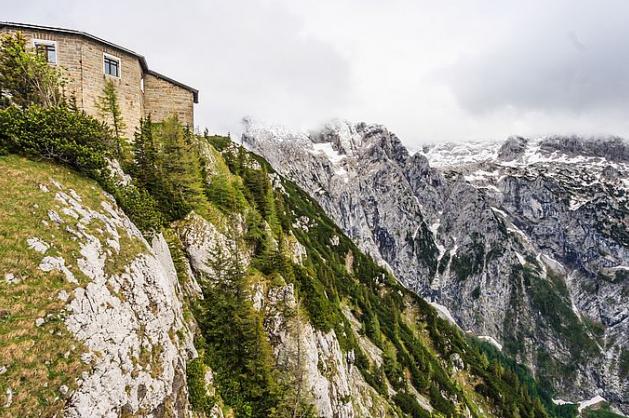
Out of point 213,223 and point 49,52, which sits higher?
point 49,52

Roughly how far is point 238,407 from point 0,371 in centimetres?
1886

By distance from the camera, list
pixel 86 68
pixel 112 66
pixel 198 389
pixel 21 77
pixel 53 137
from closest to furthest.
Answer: pixel 198 389, pixel 53 137, pixel 21 77, pixel 86 68, pixel 112 66

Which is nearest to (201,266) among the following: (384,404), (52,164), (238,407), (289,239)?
(238,407)

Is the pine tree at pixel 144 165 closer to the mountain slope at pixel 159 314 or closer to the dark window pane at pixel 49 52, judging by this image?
the mountain slope at pixel 159 314

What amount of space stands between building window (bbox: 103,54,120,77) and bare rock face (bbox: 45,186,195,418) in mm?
23915

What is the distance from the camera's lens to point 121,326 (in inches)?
851

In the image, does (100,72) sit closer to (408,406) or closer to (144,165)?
(144,165)

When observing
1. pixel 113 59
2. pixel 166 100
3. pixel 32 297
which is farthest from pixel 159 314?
pixel 166 100

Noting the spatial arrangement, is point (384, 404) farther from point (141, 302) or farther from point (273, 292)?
point (141, 302)

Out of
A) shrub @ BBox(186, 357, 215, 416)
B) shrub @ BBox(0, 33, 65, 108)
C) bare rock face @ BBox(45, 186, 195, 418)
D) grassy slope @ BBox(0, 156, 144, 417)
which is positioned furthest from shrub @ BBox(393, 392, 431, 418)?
shrub @ BBox(0, 33, 65, 108)

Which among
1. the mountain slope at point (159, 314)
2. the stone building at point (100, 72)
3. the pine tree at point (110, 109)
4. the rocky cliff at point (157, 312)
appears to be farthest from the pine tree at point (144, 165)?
the stone building at point (100, 72)

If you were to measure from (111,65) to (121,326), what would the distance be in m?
34.8

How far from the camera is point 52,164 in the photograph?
27.2m

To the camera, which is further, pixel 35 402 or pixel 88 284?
pixel 88 284
